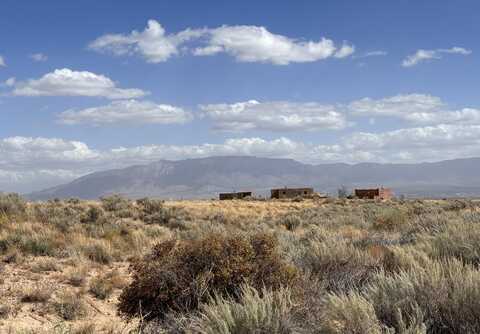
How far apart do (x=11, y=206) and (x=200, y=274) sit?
724 inches

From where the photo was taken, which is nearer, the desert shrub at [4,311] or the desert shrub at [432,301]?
the desert shrub at [432,301]

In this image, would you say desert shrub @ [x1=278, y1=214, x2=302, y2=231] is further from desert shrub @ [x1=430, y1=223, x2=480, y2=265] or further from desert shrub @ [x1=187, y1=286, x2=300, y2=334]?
desert shrub @ [x1=187, y1=286, x2=300, y2=334]

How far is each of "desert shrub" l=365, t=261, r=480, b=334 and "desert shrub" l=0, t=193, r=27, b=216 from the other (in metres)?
19.7

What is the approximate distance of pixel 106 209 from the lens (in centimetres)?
3041

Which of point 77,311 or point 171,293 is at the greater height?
point 171,293

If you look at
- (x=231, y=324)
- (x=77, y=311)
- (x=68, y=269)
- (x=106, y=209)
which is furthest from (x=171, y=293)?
(x=106, y=209)

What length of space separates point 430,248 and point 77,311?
22.7 feet

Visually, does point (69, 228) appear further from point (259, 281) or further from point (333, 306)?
point (333, 306)

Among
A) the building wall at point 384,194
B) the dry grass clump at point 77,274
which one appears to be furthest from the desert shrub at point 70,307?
the building wall at point 384,194

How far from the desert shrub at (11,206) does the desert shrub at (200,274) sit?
54.1 ft

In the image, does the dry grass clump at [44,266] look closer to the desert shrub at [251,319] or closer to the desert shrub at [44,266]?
the desert shrub at [44,266]

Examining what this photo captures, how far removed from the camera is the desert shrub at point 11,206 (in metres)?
23.3

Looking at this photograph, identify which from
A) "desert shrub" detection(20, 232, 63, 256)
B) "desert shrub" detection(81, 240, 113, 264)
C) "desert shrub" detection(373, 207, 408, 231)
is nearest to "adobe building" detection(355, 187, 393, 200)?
"desert shrub" detection(373, 207, 408, 231)

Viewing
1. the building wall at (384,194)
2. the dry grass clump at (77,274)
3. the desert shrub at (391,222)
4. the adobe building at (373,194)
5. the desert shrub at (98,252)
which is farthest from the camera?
the building wall at (384,194)
